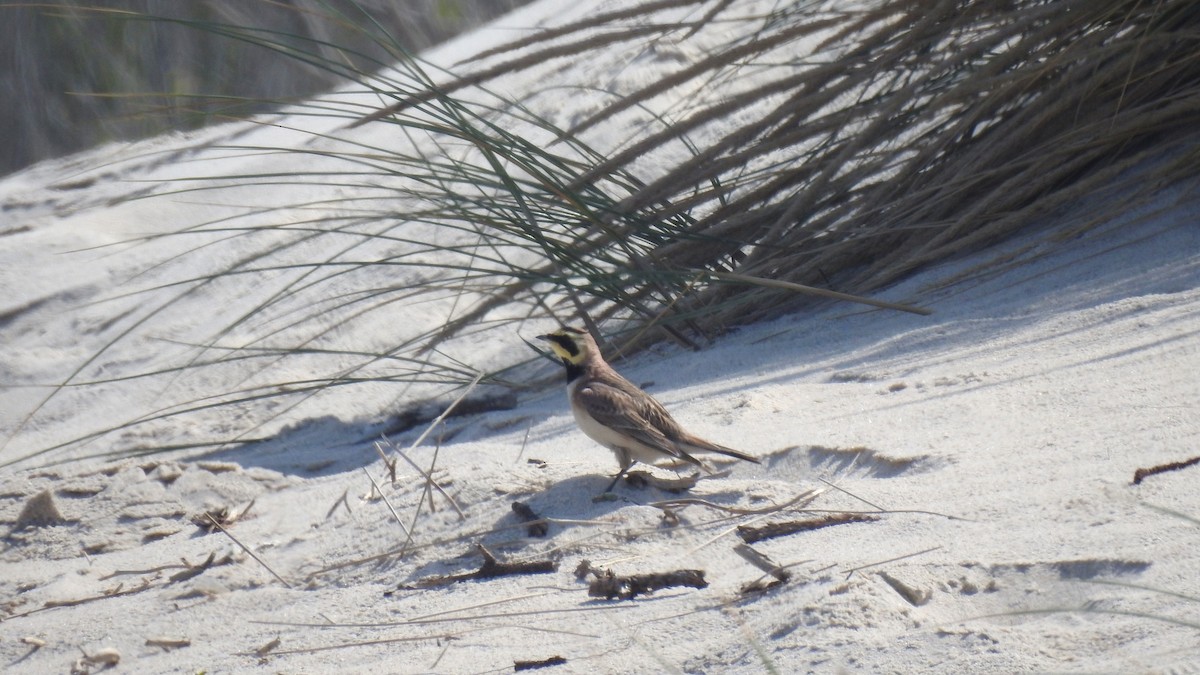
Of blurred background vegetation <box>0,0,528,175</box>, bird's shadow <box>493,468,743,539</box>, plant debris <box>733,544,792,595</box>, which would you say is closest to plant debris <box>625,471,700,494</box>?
bird's shadow <box>493,468,743,539</box>

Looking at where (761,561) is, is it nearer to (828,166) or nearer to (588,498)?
(588,498)

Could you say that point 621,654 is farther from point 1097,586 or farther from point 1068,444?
point 1068,444

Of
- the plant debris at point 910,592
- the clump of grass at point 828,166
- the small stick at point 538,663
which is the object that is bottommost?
the small stick at point 538,663

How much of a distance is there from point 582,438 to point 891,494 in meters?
1.34

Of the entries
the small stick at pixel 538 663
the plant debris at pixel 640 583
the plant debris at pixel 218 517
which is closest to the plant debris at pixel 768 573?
the plant debris at pixel 640 583

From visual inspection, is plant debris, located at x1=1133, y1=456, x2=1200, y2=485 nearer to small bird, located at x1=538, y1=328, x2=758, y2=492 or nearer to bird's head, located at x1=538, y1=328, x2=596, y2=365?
small bird, located at x1=538, y1=328, x2=758, y2=492

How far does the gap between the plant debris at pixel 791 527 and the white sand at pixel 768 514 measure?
4 centimetres

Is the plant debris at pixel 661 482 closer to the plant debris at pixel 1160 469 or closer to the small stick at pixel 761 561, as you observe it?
the small stick at pixel 761 561

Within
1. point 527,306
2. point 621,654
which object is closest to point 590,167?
point 527,306

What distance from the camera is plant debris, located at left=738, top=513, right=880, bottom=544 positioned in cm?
225

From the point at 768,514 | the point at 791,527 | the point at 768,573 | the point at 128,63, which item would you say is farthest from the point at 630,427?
the point at 128,63

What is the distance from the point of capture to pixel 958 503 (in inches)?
86.3

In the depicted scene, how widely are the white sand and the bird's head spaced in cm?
27

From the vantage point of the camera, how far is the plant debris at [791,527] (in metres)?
2.25
